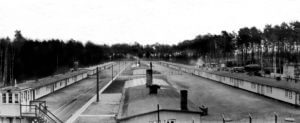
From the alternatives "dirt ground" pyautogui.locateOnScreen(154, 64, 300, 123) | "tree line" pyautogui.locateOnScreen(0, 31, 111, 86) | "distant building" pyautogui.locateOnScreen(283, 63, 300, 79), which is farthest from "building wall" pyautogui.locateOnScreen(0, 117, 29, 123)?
"tree line" pyautogui.locateOnScreen(0, 31, 111, 86)

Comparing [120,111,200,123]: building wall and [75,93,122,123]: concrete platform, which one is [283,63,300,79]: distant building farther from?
[120,111,200,123]: building wall

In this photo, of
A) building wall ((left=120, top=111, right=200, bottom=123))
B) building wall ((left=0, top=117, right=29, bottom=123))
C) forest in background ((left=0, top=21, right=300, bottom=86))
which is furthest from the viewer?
forest in background ((left=0, top=21, right=300, bottom=86))

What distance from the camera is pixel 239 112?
36.5 m

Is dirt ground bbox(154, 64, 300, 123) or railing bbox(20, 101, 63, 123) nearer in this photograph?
railing bbox(20, 101, 63, 123)

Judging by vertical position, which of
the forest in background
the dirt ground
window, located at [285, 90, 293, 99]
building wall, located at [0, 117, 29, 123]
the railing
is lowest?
the dirt ground

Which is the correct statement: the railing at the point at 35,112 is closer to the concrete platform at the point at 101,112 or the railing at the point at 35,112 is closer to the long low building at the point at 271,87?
the concrete platform at the point at 101,112

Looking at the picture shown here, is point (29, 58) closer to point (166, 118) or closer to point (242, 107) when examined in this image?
point (242, 107)

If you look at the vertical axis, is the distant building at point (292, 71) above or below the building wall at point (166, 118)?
above

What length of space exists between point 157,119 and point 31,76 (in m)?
83.5

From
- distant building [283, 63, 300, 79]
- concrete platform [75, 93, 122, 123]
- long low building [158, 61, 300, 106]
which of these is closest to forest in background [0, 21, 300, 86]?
distant building [283, 63, 300, 79]

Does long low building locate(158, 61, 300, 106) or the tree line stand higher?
the tree line

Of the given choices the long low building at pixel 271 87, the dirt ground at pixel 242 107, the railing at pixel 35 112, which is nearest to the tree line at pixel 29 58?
the dirt ground at pixel 242 107

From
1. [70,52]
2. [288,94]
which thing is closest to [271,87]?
[288,94]

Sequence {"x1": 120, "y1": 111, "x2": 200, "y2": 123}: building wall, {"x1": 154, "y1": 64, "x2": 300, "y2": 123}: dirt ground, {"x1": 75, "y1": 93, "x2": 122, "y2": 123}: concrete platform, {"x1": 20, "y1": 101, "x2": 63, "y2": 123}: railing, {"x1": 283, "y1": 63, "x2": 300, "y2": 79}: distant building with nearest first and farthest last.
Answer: {"x1": 20, "y1": 101, "x2": 63, "y2": 123}: railing → {"x1": 120, "y1": 111, "x2": 200, "y2": 123}: building wall → {"x1": 75, "y1": 93, "x2": 122, "y2": 123}: concrete platform → {"x1": 154, "y1": 64, "x2": 300, "y2": 123}: dirt ground → {"x1": 283, "y1": 63, "x2": 300, "y2": 79}: distant building
